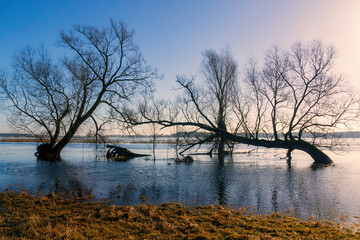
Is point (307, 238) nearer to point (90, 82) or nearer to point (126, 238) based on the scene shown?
point (126, 238)

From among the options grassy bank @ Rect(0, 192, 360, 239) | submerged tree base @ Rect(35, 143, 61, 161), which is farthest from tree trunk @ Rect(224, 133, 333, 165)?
submerged tree base @ Rect(35, 143, 61, 161)

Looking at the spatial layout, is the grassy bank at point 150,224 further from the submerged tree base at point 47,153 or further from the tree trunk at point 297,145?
the submerged tree base at point 47,153

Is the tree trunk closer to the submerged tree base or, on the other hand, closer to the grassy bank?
the grassy bank

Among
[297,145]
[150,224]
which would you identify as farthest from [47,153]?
[297,145]

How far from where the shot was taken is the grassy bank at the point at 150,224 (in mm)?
4941

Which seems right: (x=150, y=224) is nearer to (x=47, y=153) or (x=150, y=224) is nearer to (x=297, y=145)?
(x=297, y=145)

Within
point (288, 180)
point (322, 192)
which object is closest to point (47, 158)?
point (288, 180)

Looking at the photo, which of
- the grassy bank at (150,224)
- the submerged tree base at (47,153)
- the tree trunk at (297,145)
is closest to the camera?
the grassy bank at (150,224)

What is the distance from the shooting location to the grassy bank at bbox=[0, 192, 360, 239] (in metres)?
4.94

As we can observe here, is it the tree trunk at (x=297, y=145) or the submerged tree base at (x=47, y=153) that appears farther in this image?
the submerged tree base at (x=47, y=153)

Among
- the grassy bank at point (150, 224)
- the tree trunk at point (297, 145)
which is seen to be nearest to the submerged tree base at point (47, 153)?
the tree trunk at point (297, 145)

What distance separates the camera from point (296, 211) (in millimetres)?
7488

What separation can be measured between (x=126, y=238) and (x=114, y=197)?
4287 millimetres

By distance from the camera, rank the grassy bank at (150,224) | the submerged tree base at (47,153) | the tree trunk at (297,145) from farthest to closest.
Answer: the submerged tree base at (47,153), the tree trunk at (297,145), the grassy bank at (150,224)
